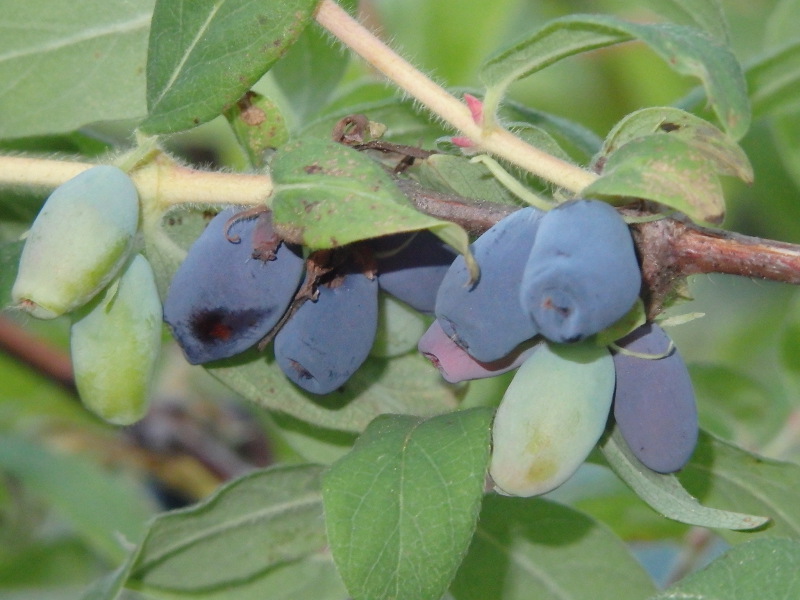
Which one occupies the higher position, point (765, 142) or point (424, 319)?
point (424, 319)

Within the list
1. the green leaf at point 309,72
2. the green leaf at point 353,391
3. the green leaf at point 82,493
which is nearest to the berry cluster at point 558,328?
the green leaf at point 353,391

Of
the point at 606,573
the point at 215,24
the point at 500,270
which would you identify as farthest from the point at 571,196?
the point at 606,573

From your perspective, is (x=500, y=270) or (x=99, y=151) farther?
(x=99, y=151)

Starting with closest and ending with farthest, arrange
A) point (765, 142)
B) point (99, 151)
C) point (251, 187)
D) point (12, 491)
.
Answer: point (251, 187)
point (99, 151)
point (765, 142)
point (12, 491)

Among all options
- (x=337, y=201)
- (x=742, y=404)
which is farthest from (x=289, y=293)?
(x=742, y=404)

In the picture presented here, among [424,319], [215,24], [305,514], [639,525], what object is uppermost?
[215,24]

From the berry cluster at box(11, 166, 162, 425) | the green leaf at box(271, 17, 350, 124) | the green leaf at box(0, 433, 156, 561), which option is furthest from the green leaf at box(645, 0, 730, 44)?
the green leaf at box(0, 433, 156, 561)

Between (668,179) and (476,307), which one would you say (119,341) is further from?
(668,179)

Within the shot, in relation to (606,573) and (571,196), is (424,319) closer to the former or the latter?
(571,196)
